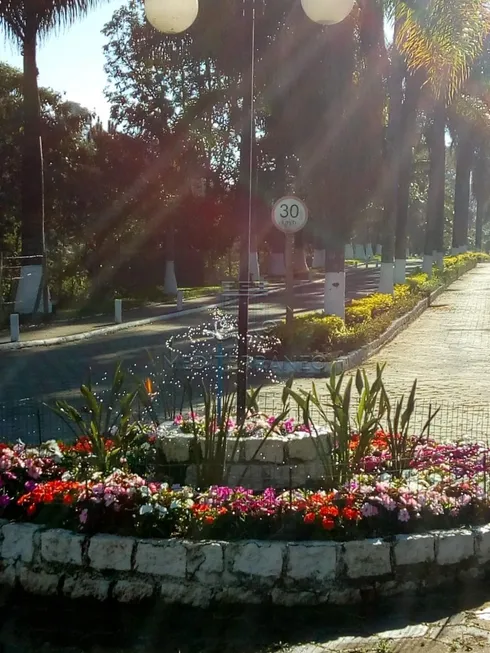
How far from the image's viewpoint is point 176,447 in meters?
5.75

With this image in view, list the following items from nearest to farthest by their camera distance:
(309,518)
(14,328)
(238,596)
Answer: (238,596), (309,518), (14,328)

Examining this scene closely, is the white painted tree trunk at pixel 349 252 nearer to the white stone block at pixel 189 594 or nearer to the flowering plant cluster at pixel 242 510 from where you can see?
the flowering plant cluster at pixel 242 510

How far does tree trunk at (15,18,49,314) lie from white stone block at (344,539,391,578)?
17.6 m

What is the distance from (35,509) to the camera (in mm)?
4977

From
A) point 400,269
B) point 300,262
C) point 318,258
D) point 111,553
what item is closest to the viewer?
point 111,553

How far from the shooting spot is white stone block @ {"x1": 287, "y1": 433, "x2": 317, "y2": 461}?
583 cm

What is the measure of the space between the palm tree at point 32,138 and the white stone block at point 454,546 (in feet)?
56.5

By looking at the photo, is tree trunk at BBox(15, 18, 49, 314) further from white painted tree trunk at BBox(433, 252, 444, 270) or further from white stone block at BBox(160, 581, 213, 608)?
white painted tree trunk at BBox(433, 252, 444, 270)

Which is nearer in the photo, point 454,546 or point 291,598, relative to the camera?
point 291,598

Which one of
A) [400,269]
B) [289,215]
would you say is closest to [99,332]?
[289,215]

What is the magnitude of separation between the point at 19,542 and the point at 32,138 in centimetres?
1829

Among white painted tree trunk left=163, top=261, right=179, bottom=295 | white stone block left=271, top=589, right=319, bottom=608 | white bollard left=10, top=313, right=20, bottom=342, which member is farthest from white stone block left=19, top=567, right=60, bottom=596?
white painted tree trunk left=163, top=261, right=179, bottom=295

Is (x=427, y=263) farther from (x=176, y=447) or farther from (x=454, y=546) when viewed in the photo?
(x=454, y=546)

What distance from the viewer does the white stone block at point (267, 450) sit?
576 cm
